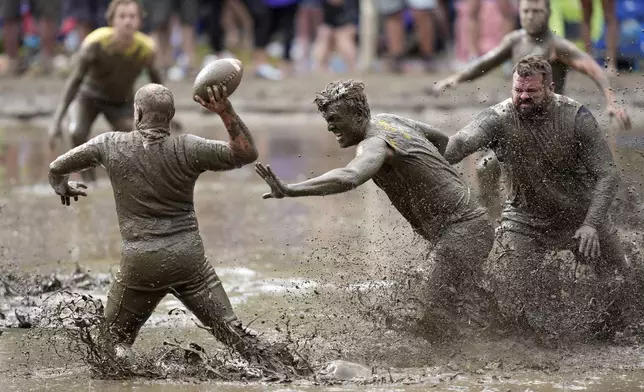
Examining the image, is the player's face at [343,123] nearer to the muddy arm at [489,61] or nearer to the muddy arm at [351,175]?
the muddy arm at [351,175]

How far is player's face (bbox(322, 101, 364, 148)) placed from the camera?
704cm

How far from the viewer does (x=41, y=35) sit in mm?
20281

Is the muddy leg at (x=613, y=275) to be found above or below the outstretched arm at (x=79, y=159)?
below

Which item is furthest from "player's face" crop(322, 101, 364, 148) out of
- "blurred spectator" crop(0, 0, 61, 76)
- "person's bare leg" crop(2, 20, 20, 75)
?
"person's bare leg" crop(2, 20, 20, 75)

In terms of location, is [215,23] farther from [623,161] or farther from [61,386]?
[61,386]

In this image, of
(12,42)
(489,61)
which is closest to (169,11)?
(12,42)

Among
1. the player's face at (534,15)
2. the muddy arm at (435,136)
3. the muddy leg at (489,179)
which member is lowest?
the muddy leg at (489,179)

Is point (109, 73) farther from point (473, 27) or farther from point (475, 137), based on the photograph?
point (473, 27)

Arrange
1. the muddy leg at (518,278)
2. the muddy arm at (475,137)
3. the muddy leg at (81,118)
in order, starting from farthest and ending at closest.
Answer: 1. the muddy leg at (81,118)
2. the muddy arm at (475,137)
3. the muddy leg at (518,278)

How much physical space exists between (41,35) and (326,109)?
13963 mm

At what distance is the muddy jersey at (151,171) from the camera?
6828 mm

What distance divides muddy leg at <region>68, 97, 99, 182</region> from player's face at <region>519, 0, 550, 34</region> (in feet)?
14.0

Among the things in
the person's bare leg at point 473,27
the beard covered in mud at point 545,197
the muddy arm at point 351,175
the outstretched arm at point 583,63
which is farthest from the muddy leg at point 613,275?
the person's bare leg at point 473,27

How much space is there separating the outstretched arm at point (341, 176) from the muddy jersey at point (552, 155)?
88 centimetres
